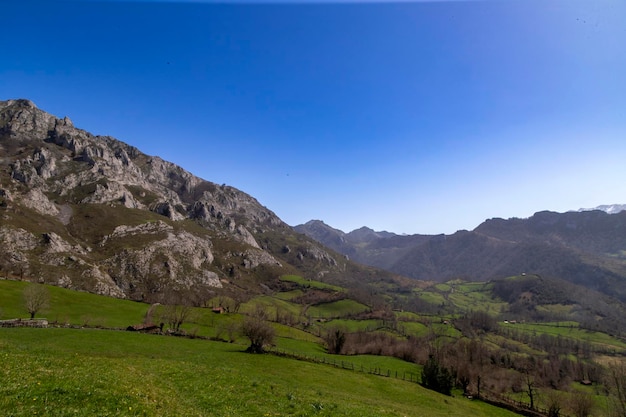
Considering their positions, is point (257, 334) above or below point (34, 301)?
below

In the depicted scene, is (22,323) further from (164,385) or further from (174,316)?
(164,385)

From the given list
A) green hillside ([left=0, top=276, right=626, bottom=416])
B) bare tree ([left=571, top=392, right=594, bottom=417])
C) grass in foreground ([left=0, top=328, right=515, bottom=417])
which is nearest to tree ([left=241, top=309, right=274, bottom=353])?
green hillside ([left=0, top=276, right=626, bottom=416])

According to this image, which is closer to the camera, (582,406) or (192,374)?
(192,374)

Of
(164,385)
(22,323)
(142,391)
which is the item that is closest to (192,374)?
(164,385)

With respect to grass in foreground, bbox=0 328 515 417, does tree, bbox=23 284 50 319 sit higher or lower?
lower

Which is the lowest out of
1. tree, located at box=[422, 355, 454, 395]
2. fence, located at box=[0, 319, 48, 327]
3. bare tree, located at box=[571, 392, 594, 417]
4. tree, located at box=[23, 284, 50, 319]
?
bare tree, located at box=[571, 392, 594, 417]

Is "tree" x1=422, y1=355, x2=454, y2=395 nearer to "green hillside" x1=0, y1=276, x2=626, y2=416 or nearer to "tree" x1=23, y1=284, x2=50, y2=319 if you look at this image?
"green hillside" x1=0, y1=276, x2=626, y2=416

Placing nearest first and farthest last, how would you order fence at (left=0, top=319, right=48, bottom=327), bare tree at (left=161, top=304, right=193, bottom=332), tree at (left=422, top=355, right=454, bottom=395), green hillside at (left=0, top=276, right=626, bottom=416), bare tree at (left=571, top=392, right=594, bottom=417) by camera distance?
green hillside at (left=0, top=276, right=626, bottom=416), fence at (left=0, top=319, right=48, bottom=327), bare tree at (left=571, top=392, right=594, bottom=417), tree at (left=422, top=355, right=454, bottom=395), bare tree at (left=161, top=304, right=193, bottom=332)

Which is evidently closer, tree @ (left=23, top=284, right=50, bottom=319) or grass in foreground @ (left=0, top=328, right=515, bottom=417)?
grass in foreground @ (left=0, top=328, right=515, bottom=417)

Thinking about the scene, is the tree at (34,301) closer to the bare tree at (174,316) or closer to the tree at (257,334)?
the bare tree at (174,316)

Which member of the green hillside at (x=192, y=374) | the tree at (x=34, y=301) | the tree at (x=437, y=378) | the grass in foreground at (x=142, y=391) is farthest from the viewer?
the tree at (x=34, y=301)

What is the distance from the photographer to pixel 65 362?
87.5ft

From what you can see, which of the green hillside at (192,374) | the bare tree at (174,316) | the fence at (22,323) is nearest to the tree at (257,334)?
the green hillside at (192,374)

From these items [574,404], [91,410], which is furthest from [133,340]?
[574,404]
